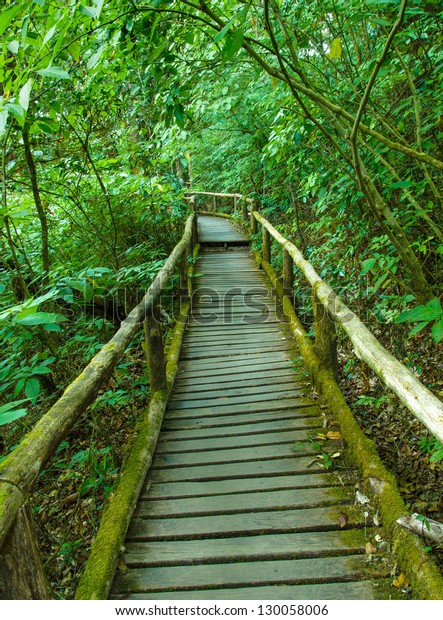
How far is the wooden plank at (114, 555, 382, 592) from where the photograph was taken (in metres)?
2.00

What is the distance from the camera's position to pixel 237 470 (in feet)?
9.34

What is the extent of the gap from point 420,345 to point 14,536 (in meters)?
3.84

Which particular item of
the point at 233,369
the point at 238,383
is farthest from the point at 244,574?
the point at 233,369

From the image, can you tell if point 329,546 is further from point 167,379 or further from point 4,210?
point 4,210

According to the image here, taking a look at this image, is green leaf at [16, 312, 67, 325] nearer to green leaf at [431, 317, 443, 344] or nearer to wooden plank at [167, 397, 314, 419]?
green leaf at [431, 317, 443, 344]

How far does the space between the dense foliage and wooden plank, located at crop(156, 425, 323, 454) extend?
0.72 metres

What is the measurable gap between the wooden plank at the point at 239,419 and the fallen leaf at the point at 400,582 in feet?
4.62

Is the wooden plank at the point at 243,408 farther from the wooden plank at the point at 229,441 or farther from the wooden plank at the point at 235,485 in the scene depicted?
the wooden plank at the point at 235,485

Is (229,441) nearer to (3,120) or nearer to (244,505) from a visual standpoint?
(244,505)

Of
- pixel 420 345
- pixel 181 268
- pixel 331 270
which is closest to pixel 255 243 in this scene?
pixel 181 268

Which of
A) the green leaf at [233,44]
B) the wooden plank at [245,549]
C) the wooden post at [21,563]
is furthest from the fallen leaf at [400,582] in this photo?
the green leaf at [233,44]

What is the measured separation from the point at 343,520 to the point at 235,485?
715 mm

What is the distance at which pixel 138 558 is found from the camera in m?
2.21
